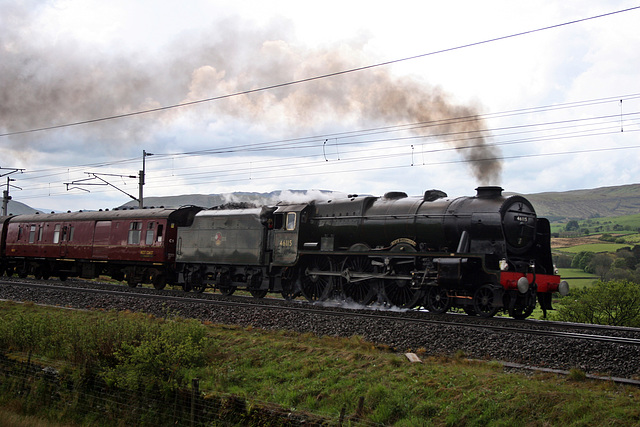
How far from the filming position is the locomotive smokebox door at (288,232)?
1988 centimetres

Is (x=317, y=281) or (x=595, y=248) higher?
(x=595, y=248)

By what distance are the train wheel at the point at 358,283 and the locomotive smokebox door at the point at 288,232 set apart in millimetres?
2240

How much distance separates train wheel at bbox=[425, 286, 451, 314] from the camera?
1571 cm

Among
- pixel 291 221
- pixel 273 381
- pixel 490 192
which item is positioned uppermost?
pixel 490 192

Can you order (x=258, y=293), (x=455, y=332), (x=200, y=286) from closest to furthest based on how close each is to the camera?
1. (x=455, y=332)
2. (x=258, y=293)
3. (x=200, y=286)

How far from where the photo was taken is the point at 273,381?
9664mm

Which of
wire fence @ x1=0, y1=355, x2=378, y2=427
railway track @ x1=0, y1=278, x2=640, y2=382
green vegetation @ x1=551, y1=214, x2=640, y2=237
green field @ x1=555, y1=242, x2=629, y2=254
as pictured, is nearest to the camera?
wire fence @ x1=0, y1=355, x2=378, y2=427

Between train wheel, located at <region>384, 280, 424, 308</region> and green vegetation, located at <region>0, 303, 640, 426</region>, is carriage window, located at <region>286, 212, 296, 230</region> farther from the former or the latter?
green vegetation, located at <region>0, 303, 640, 426</region>

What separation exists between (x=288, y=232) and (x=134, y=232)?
958cm

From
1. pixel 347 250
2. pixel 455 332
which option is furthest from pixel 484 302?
pixel 347 250

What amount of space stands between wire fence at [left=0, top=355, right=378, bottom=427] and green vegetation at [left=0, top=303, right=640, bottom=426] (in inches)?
0.9

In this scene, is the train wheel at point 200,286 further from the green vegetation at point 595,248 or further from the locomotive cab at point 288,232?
the green vegetation at point 595,248

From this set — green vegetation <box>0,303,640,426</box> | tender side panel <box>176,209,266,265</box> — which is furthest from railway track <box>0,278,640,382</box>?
tender side panel <box>176,209,266,265</box>

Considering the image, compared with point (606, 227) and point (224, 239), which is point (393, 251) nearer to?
point (224, 239)
